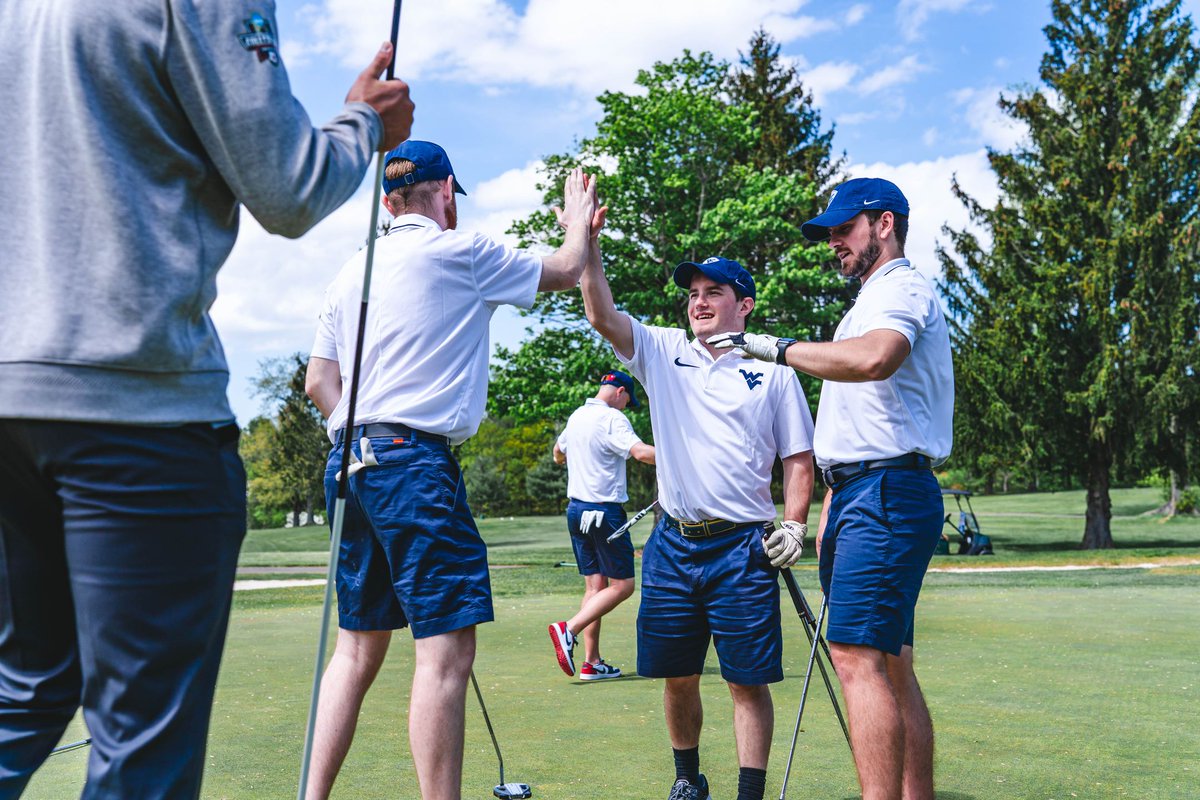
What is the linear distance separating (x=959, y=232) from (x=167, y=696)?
1289 inches

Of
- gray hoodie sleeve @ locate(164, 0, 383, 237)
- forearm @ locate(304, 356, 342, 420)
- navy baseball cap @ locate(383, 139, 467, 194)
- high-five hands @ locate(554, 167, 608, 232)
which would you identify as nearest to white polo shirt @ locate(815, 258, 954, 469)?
high-five hands @ locate(554, 167, 608, 232)

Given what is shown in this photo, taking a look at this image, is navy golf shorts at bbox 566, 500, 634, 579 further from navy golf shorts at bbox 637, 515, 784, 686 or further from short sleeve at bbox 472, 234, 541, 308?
short sleeve at bbox 472, 234, 541, 308

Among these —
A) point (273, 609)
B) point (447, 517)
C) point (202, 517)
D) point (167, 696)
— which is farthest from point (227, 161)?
point (273, 609)

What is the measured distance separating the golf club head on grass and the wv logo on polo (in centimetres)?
186

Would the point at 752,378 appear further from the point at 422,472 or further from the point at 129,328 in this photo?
the point at 129,328

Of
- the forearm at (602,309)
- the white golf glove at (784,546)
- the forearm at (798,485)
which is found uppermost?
the forearm at (602,309)

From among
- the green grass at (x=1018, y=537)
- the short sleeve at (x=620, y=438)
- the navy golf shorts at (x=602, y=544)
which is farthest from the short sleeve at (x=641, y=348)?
the green grass at (x=1018, y=537)

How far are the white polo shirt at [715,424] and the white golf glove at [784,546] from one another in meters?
0.14

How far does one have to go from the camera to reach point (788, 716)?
616 cm

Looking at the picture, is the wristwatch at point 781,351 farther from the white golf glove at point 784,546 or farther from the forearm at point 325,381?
the forearm at point 325,381

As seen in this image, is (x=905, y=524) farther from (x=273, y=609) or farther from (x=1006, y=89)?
(x=1006, y=89)

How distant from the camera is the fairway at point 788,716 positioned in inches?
186

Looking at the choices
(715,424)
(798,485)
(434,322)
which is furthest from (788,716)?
(434,322)

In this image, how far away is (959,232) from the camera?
32.4 metres
